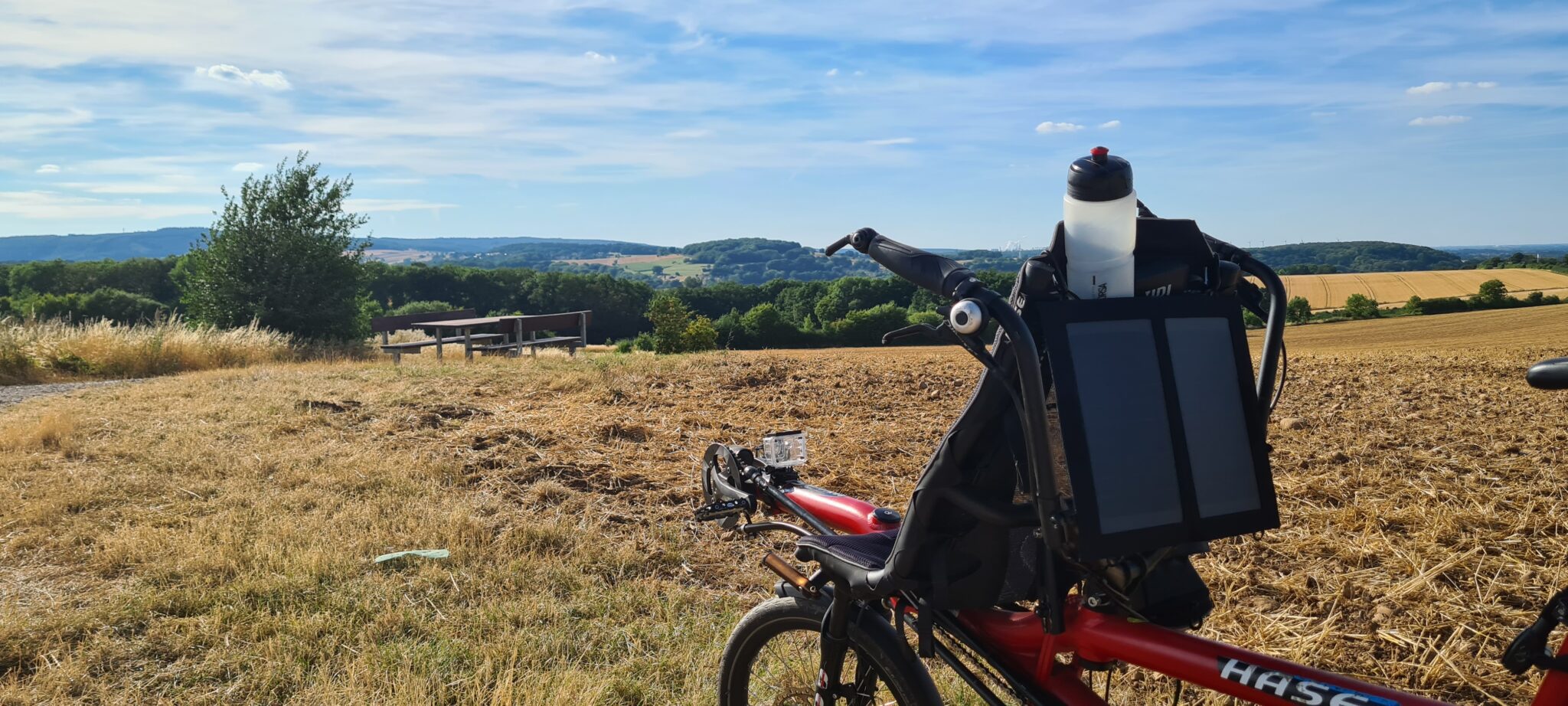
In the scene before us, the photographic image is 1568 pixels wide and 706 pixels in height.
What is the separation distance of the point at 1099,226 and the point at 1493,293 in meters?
37.7

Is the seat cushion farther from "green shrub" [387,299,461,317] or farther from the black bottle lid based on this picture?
"green shrub" [387,299,461,317]

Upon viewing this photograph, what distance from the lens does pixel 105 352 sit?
1459 centimetres

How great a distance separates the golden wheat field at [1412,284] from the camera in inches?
1310

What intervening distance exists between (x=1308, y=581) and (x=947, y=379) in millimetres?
6387

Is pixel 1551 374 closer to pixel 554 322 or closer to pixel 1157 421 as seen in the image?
pixel 1157 421

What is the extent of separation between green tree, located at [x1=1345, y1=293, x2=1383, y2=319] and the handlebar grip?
34.3 m

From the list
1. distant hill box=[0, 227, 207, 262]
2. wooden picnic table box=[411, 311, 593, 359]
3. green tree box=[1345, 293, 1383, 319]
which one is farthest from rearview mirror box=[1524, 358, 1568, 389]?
distant hill box=[0, 227, 207, 262]

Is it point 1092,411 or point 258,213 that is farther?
point 258,213

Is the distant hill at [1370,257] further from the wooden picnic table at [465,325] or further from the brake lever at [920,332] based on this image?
the brake lever at [920,332]

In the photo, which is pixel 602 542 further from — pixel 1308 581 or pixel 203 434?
pixel 203 434

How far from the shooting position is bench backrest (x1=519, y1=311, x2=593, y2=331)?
775 inches

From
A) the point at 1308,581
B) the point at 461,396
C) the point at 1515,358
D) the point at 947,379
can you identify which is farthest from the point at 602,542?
the point at 1515,358

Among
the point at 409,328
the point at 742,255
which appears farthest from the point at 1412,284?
the point at 742,255

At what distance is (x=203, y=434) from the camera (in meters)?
7.65
